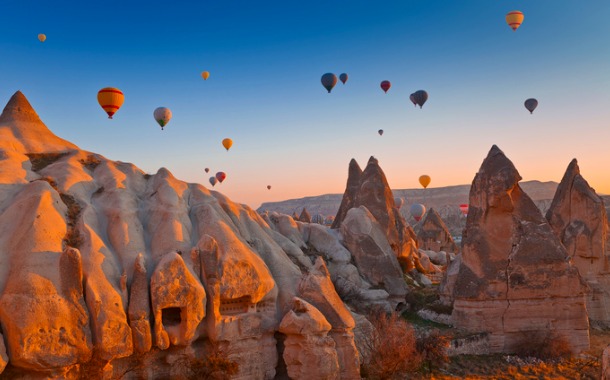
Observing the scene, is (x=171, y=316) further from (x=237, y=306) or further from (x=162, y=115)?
(x=162, y=115)

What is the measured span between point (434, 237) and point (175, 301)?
3851 centimetres

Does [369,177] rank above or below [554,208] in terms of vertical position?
above

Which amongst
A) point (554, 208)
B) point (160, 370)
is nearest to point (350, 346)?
point (160, 370)

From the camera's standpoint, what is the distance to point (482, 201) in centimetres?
2284

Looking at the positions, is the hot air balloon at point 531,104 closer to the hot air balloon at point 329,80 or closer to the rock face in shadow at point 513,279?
the hot air balloon at point 329,80

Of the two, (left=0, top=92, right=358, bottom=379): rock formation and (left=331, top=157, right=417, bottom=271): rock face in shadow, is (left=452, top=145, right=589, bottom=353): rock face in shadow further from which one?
(left=0, top=92, right=358, bottom=379): rock formation

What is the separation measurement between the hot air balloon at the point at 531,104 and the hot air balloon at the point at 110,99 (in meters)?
27.6

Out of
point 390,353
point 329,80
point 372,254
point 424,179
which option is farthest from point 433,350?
point 424,179

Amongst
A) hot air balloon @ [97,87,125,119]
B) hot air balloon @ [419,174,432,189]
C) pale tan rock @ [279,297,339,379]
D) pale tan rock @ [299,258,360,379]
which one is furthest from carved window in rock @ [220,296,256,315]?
hot air balloon @ [419,174,432,189]

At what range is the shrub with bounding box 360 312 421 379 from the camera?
56.7 feet

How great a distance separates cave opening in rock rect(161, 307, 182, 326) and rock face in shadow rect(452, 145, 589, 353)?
470 inches

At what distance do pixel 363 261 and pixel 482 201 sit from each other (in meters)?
6.20

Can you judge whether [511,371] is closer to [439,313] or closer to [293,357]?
[439,313]

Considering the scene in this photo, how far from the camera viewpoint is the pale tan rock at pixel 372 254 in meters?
25.4
